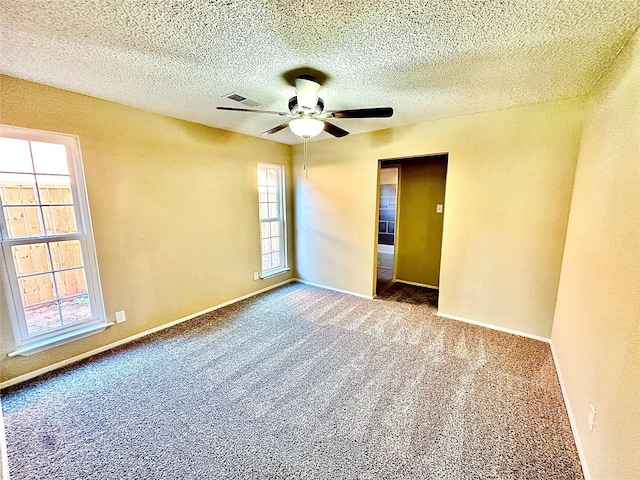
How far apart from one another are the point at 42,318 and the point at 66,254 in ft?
1.95

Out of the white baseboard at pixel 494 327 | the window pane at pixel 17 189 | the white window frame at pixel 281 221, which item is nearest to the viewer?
the window pane at pixel 17 189

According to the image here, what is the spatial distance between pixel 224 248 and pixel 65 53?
236 cm

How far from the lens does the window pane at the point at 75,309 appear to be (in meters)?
2.36

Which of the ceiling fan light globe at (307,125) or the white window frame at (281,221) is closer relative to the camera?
the ceiling fan light globe at (307,125)

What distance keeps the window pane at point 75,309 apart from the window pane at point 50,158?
116 centimetres

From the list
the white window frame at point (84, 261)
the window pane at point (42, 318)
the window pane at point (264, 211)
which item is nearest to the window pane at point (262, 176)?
the window pane at point (264, 211)

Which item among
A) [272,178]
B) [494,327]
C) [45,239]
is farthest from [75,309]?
[494,327]

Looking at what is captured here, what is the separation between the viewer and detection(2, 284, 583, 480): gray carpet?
1440 millimetres

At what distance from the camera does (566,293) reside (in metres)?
2.21

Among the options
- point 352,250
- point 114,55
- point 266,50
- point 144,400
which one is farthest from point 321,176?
point 144,400

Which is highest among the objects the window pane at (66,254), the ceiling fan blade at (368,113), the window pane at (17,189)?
the ceiling fan blade at (368,113)

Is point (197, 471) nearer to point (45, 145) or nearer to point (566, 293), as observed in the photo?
point (45, 145)

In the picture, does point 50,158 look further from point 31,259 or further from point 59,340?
point 59,340

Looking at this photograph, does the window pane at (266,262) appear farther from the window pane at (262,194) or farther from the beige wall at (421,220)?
the beige wall at (421,220)
